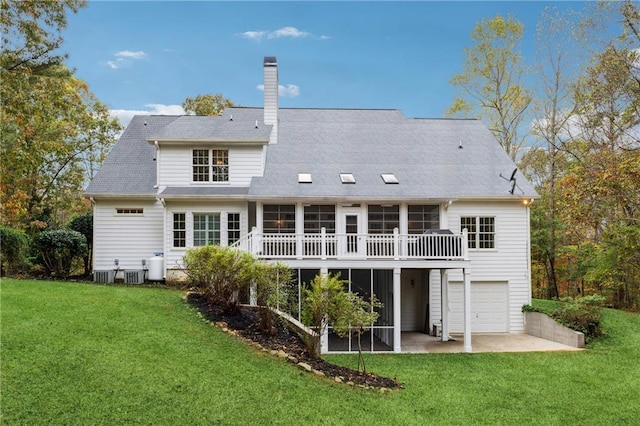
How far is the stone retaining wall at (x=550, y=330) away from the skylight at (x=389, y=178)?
6796mm

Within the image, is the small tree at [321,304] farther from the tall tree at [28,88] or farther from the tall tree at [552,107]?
the tall tree at [552,107]

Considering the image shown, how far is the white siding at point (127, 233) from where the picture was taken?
16703mm

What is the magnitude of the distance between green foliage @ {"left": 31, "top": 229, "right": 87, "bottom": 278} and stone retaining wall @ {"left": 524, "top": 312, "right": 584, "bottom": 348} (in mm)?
17099

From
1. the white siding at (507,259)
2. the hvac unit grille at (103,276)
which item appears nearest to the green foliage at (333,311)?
the white siding at (507,259)

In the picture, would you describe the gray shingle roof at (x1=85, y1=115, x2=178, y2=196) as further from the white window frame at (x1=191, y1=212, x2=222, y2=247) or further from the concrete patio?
the concrete patio

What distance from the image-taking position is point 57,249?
1692 cm

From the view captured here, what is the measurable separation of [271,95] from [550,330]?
1350 centimetres

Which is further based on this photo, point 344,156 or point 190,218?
point 344,156

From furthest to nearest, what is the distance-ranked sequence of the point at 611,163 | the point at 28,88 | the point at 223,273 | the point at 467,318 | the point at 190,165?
the point at 190,165 → the point at 611,163 → the point at 28,88 → the point at 467,318 → the point at 223,273

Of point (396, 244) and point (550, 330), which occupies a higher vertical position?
point (396, 244)

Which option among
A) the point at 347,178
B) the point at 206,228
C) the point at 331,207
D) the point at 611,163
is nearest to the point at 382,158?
the point at 347,178

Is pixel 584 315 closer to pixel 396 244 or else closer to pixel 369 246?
pixel 396 244

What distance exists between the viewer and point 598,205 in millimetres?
18406

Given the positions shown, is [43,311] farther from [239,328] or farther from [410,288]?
[410,288]
